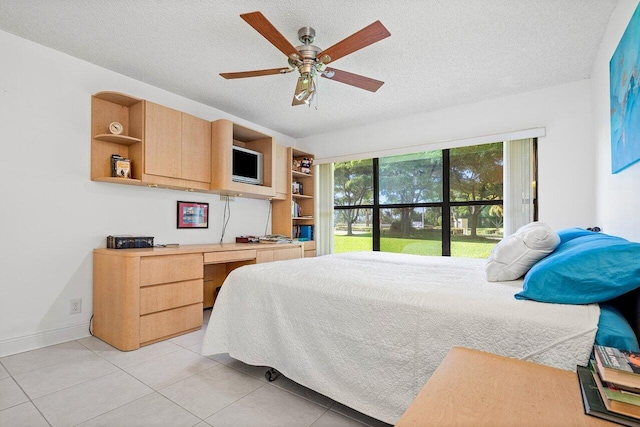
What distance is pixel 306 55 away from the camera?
210 centimetres

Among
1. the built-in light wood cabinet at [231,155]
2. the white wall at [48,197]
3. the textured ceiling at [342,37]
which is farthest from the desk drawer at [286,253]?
the textured ceiling at [342,37]

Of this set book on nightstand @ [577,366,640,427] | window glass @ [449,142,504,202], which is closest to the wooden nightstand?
book on nightstand @ [577,366,640,427]

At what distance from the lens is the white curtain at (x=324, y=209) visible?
4773 mm

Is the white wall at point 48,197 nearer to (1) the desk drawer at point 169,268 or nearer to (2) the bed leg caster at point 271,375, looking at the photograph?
(1) the desk drawer at point 169,268

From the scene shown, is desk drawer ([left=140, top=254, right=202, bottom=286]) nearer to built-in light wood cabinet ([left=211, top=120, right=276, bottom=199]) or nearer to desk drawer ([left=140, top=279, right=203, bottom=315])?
desk drawer ([left=140, top=279, right=203, bottom=315])

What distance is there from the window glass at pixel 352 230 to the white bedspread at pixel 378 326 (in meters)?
2.38

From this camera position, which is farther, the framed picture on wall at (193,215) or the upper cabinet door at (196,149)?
the framed picture on wall at (193,215)

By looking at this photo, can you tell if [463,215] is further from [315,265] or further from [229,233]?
[229,233]

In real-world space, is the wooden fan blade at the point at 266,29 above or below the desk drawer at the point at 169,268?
above

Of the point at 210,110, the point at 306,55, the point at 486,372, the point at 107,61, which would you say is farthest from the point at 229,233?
the point at 486,372

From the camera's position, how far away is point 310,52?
6.84 feet

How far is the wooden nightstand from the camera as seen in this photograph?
26.0 inches

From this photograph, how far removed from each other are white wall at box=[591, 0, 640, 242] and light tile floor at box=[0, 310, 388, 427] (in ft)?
6.12

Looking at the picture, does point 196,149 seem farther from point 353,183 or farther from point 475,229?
point 475,229
